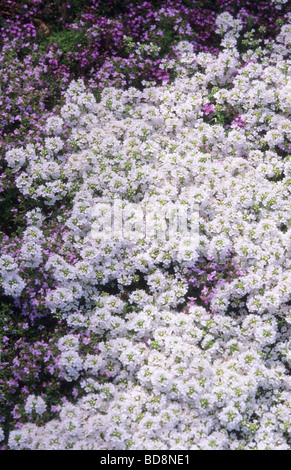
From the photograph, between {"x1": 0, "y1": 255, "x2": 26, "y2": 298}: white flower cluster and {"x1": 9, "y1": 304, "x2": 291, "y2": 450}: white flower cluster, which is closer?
{"x1": 9, "y1": 304, "x2": 291, "y2": 450}: white flower cluster

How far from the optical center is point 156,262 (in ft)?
24.5

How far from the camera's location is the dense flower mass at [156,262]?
21.2ft

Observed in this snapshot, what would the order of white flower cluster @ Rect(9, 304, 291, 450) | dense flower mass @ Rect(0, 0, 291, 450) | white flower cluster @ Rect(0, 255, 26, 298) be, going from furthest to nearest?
1. white flower cluster @ Rect(0, 255, 26, 298)
2. dense flower mass @ Rect(0, 0, 291, 450)
3. white flower cluster @ Rect(9, 304, 291, 450)

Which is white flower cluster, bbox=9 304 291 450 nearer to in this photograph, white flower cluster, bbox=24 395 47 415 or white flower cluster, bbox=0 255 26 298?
white flower cluster, bbox=24 395 47 415

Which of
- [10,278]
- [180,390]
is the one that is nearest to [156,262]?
[180,390]

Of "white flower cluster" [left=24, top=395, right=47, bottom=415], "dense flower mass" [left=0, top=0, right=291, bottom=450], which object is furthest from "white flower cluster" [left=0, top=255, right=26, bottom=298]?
"white flower cluster" [left=24, top=395, right=47, bottom=415]

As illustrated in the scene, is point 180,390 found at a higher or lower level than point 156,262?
lower

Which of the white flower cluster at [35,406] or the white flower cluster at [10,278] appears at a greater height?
the white flower cluster at [10,278]

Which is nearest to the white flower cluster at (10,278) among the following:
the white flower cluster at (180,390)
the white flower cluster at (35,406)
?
the white flower cluster at (180,390)

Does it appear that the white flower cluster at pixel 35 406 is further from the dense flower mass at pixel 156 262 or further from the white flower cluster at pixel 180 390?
the white flower cluster at pixel 180 390

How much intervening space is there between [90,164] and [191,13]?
4291mm

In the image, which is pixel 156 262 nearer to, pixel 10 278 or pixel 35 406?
pixel 10 278

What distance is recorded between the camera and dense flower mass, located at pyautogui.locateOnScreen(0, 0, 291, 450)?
21.2ft

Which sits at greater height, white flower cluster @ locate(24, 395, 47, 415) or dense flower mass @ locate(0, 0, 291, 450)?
dense flower mass @ locate(0, 0, 291, 450)
